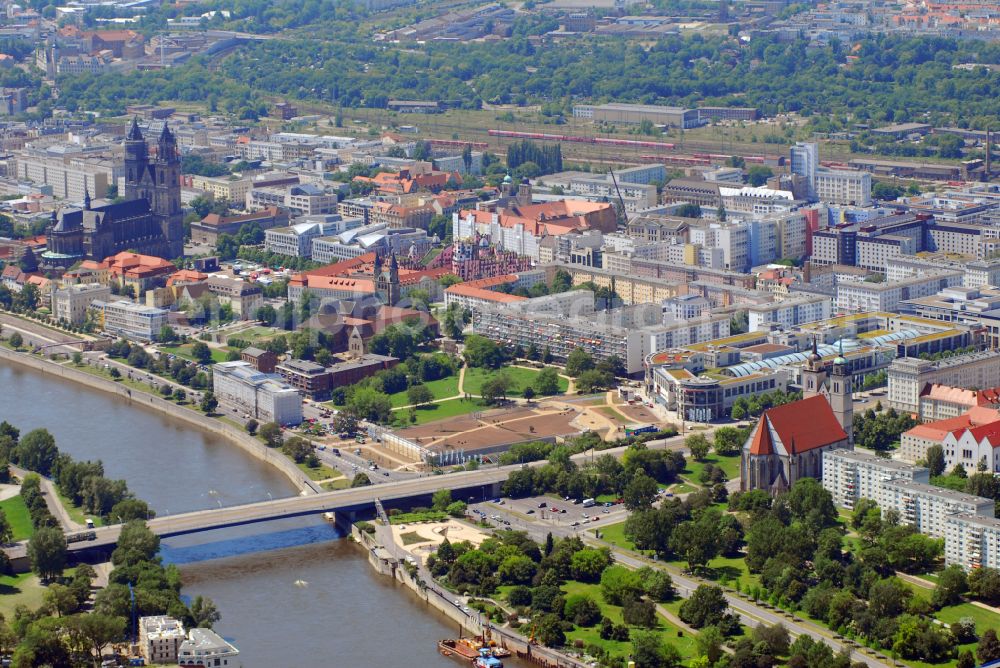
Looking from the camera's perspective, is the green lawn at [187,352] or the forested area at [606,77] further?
the forested area at [606,77]

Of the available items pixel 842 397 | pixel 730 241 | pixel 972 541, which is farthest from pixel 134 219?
pixel 972 541

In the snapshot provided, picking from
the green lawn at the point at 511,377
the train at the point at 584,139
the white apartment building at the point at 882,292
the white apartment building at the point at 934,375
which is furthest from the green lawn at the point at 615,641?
the train at the point at 584,139

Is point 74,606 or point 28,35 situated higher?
point 28,35

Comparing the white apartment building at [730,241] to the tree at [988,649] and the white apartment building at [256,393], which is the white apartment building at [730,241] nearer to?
the white apartment building at [256,393]

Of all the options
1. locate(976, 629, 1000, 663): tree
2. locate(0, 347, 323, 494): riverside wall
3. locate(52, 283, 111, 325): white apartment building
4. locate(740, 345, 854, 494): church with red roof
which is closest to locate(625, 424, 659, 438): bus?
locate(740, 345, 854, 494): church with red roof

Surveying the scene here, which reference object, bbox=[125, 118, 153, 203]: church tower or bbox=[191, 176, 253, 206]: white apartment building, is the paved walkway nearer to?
bbox=[125, 118, 153, 203]: church tower

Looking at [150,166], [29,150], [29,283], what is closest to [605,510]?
[29,283]

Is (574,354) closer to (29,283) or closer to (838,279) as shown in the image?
(838,279)
